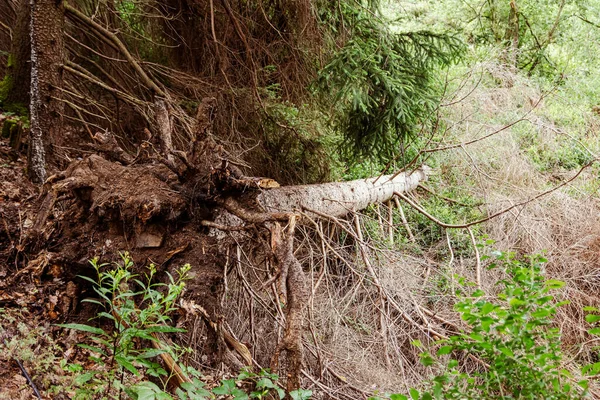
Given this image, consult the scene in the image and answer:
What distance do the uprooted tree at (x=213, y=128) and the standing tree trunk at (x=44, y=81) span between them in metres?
0.01

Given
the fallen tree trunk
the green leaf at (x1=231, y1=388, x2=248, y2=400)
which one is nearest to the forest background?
the green leaf at (x1=231, y1=388, x2=248, y2=400)

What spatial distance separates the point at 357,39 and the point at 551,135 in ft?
17.3

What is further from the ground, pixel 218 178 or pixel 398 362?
pixel 218 178

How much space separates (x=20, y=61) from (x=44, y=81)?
1648 mm

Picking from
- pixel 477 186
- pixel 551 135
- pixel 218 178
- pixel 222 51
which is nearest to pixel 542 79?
pixel 551 135

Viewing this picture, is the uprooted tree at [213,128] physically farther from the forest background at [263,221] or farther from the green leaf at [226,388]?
the green leaf at [226,388]

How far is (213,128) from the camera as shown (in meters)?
5.45

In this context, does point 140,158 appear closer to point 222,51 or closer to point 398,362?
point 222,51

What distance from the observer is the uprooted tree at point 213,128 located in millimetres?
3168

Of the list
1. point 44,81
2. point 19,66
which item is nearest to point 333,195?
point 44,81

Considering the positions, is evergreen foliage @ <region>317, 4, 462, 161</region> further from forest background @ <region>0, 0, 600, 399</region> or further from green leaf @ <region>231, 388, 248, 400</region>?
green leaf @ <region>231, 388, 248, 400</region>

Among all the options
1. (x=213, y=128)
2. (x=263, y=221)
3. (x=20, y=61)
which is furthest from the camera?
(x=213, y=128)

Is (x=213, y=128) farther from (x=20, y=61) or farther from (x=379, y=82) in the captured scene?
(x=20, y=61)

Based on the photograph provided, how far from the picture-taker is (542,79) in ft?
34.1
